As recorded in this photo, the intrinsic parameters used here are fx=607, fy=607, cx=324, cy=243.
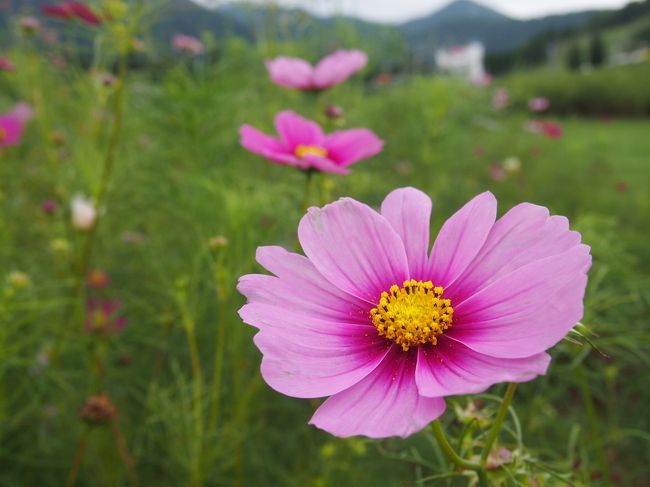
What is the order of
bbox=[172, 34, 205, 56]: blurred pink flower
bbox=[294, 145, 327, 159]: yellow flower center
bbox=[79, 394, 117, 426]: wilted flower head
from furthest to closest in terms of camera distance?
bbox=[172, 34, 205, 56]: blurred pink flower
bbox=[294, 145, 327, 159]: yellow flower center
bbox=[79, 394, 117, 426]: wilted flower head

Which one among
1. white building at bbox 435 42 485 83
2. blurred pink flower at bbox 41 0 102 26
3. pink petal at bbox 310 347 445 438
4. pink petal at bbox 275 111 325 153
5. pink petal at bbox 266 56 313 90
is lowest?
pink petal at bbox 310 347 445 438

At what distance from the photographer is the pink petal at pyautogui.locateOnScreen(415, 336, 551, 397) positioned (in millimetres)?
367

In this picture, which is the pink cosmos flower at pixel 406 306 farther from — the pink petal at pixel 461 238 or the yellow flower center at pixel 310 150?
the yellow flower center at pixel 310 150

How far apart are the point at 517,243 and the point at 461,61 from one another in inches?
184

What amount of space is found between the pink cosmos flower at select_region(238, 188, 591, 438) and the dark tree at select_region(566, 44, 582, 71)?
20.7 metres

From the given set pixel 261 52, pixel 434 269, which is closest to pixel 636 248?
pixel 261 52

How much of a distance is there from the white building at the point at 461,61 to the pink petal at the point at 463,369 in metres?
3.46

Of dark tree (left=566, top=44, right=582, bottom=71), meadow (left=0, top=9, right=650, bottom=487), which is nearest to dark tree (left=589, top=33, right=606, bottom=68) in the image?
dark tree (left=566, top=44, right=582, bottom=71)

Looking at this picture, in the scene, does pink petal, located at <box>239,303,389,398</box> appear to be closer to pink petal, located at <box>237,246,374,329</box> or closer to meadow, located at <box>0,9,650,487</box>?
pink petal, located at <box>237,246,374,329</box>

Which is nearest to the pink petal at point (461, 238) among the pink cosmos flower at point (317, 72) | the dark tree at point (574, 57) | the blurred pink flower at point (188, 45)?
the pink cosmos flower at point (317, 72)

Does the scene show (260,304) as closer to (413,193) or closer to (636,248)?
Result: (413,193)

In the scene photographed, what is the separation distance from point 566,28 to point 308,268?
85.3ft

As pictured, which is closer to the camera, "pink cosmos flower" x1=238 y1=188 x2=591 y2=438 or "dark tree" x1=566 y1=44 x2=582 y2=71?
"pink cosmos flower" x1=238 y1=188 x2=591 y2=438

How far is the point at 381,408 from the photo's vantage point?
1.34 ft
